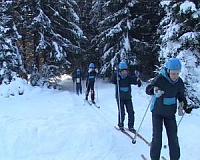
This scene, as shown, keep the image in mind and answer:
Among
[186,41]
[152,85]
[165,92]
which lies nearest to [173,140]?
[165,92]

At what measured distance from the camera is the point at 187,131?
8906 millimetres

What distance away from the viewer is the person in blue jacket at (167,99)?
541 cm

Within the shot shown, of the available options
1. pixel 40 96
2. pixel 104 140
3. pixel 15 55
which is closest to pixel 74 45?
pixel 15 55

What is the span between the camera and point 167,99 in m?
5.59

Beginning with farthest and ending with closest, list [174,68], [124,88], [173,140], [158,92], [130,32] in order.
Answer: [130,32] < [124,88] < [173,140] < [158,92] < [174,68]

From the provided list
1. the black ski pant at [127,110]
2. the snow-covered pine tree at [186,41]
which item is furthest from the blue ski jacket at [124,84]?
the snow-covered pine tree at [186,41]

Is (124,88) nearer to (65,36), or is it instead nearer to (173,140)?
(173,140)

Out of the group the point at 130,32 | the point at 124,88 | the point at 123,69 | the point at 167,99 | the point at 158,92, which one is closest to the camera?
the point at 158,92

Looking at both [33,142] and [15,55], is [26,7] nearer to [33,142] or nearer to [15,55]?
[15,55]

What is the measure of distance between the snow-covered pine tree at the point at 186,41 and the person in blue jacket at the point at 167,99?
5.63 metres

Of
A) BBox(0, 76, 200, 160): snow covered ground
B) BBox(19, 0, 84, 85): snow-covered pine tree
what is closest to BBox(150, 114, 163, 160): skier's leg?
BBox(0, 76, 200, 160): snow covered ground

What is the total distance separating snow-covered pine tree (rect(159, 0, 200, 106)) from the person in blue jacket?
221 inches

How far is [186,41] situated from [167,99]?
677 centimetres

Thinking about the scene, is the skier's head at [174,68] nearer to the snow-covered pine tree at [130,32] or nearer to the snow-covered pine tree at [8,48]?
the snow-covered pine tree at [8,48]
